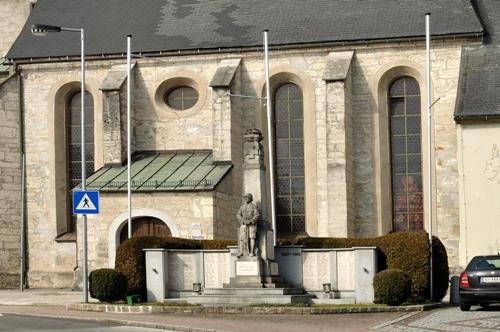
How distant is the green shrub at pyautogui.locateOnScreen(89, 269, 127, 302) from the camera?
28.2m

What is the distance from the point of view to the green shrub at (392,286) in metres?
26.3

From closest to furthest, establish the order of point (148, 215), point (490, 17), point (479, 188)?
point (479, 188), point (148, 215), point (490, 17)

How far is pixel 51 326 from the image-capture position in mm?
22234

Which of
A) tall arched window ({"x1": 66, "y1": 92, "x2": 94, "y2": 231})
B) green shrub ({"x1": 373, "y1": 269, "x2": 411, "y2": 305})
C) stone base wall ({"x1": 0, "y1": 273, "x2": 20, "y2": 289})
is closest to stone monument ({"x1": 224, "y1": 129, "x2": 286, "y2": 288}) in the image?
green shrub ({"x1": 373, "y1": 269, "x2": 411, "y2": 305})

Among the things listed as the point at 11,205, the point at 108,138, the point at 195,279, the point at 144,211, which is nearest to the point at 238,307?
the point at 195,279

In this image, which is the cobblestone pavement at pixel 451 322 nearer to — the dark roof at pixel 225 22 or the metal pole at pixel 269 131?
the metal pole at pixel 269 131

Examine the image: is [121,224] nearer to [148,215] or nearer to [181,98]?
[148,215]

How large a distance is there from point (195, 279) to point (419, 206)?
40.3ft

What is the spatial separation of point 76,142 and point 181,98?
4.57 metres

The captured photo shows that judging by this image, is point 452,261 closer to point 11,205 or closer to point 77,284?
point 77,284

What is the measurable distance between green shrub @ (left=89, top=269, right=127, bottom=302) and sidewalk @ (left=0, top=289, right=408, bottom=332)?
988 mm

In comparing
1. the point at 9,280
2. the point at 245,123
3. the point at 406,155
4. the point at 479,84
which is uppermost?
the point at 479,84

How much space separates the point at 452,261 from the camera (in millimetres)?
37000

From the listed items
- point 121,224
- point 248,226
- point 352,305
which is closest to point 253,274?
point 248,226
